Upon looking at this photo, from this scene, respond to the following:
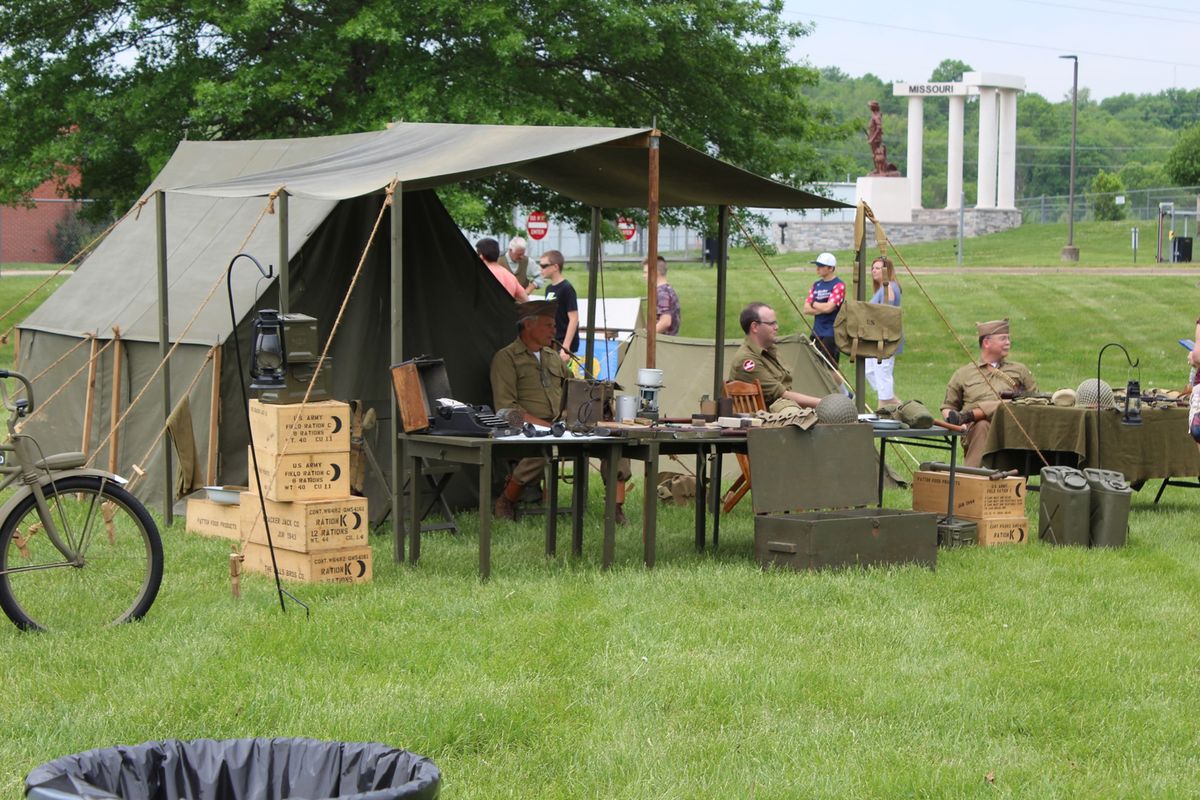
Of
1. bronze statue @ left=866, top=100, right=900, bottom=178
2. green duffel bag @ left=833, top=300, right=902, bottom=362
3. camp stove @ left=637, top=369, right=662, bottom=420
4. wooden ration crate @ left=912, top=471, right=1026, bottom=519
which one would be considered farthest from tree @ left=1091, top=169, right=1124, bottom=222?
camp stove @ left=637, top=369, right=662, bottom=420

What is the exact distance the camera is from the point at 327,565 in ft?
22.9

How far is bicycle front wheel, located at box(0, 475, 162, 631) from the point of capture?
587 cm

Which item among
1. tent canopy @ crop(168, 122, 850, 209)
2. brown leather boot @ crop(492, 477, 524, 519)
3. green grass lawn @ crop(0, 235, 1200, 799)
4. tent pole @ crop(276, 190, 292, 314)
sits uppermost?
tent canopy @ crop(168, 122, 850, 209)

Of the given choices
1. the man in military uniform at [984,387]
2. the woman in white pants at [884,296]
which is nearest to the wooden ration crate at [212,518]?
the man in military uniform at [984,387]

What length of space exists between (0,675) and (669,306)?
853 cm

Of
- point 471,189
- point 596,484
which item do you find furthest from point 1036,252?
point 596,484

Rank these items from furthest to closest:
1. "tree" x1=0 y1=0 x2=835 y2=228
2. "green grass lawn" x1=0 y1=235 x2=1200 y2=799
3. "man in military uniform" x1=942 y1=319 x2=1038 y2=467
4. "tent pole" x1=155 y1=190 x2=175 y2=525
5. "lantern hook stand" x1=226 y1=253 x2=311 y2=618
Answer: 1. "tree" x1=0 y1=0 x2=835 y2=228
2. "man in military uniform" x1=942 y1=319 x2=1038 y2=467
3. "tent pole" x1=155 y1=190 x2=175 y2=525
4. "lantern hook stand" x1=226 y1=253 x2=311 y2=618
5. "green grass lawn" x1=0 y1=235 x2=1200 y2=799

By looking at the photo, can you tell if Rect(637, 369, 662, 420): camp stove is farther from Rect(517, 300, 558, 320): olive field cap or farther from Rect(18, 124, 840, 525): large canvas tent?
Rect(517, 300, 558, 320): olive field cap

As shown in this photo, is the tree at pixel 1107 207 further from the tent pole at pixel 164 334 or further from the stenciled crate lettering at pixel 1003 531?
the tent pole at pixel 164 334

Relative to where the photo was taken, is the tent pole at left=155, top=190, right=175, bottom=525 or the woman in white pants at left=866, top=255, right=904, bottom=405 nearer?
the tent pole at left=155, top=190, right=175, bottom=525

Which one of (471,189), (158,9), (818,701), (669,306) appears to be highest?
(158,9)

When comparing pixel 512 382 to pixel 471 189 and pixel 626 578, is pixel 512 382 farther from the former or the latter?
pixel 471 189

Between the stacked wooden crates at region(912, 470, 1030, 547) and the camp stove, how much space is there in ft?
6.88

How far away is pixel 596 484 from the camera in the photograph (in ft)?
35.1
